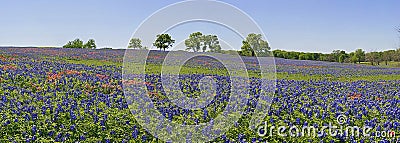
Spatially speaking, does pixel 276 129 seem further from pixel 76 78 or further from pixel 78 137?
pixel 76 78

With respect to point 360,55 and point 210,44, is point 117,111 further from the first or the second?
point 360,55

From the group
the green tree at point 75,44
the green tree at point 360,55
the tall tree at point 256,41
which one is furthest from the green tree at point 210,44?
the green tree at point 360,55

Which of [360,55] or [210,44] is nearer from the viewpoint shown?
[210,44]

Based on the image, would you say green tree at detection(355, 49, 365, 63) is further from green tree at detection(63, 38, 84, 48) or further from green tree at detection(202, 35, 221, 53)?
green tree at detection(202, 35, 221, 53)

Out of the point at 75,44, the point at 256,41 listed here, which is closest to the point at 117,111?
the point at 256,41

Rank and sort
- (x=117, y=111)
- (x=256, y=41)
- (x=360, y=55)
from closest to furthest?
(x=256, y=41)
(x=117, y=111)
(x=360, y=55)

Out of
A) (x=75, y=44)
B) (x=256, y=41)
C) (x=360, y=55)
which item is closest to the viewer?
(x=256, y=41)

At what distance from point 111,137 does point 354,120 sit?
190 inches

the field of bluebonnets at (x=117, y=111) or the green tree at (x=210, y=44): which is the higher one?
the green tree at (x=210, y=44)

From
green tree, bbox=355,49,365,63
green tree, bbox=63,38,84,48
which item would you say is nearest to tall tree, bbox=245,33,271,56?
green tree, bbox=63,38,84,48

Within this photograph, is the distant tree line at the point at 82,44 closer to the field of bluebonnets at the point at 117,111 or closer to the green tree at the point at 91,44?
the green tree at the point at 91,44

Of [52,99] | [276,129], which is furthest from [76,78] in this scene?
[276,129]

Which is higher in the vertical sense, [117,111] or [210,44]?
[210,44]

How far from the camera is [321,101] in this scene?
1092cm
